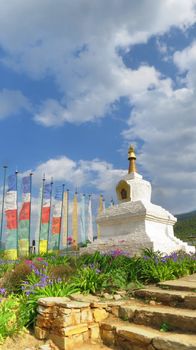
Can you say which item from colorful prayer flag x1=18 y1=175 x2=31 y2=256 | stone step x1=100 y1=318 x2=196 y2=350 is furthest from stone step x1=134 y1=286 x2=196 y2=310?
colorful prayer flag x1=18 y1=175 x2=31 y2=256

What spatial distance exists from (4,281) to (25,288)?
193 cm

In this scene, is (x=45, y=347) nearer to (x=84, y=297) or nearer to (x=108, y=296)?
(x=84, y=297)

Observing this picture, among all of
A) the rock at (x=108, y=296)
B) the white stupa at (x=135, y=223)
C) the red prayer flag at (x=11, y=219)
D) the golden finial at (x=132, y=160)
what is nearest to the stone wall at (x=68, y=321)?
the rock at (x=108, y=296)

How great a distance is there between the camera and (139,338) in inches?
237

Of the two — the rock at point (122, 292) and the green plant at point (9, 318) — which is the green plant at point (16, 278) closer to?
the green plant at point (9, 318)

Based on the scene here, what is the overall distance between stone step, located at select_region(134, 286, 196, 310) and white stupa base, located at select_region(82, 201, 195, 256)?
5.50 metres

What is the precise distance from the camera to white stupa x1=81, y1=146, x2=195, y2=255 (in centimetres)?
1400

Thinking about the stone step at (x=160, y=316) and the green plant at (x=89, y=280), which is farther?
the green plant at (x=89, y=280)

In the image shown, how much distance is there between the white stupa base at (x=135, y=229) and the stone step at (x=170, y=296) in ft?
18.0

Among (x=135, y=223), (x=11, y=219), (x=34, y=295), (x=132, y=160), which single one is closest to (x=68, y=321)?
(x=34, y=295)

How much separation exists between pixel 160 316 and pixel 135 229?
327 inches

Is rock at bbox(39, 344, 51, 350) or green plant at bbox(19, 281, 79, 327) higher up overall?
green plant at bbox(19, 281, 79, 327)

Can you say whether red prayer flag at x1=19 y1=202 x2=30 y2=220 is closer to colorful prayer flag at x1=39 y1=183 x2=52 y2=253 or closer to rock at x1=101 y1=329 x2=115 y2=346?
colorful prayer flag at x1=39 y1=183 x2=52 y2=253

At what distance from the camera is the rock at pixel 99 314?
699cm
